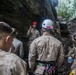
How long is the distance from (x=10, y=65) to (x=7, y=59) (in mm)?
80

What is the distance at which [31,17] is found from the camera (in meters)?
17.0

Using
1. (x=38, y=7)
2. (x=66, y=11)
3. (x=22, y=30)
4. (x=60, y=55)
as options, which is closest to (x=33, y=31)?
(x=22, y=30)

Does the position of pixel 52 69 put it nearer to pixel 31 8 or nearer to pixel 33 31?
pixel 33 31

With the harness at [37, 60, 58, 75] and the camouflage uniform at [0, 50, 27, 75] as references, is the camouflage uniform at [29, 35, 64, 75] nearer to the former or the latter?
the harness at [37, 60, 58, 75]

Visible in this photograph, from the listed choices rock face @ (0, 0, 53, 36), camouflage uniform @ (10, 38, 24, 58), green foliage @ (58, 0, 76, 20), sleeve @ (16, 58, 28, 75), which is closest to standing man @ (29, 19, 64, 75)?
camouflage uniform @ (10, 38, 24, 58)

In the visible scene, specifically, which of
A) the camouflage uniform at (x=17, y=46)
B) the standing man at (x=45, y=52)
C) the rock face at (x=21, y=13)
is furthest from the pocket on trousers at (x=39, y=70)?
the rock face at (x=21, y=13)

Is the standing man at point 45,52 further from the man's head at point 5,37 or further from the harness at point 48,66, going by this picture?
the man's head at point 5,37

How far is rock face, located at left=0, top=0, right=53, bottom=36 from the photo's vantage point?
13173mm

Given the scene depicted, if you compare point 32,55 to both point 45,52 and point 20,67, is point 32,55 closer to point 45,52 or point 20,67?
point 45,52

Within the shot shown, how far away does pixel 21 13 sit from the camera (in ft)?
50.1

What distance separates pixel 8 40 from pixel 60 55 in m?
3.39

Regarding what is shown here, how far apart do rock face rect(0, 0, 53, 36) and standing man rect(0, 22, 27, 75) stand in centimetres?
984

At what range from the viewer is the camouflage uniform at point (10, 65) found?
2746mm

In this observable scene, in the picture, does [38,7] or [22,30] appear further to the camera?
[38,7]
